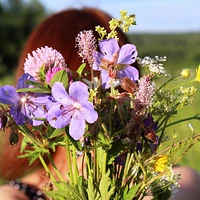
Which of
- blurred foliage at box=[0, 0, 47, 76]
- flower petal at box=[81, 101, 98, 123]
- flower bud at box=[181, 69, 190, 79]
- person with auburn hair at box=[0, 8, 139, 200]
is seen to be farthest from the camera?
blurred foliage at box=[0, 0, 47, 76]

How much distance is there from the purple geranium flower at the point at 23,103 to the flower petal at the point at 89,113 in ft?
0.23

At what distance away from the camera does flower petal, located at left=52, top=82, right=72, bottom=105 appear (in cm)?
65

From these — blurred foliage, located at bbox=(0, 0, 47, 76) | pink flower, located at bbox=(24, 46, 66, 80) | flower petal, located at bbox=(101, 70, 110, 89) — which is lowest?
flower petal, located at bbox=(101, 70, 110, 89)

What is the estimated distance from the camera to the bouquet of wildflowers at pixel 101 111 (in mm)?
672

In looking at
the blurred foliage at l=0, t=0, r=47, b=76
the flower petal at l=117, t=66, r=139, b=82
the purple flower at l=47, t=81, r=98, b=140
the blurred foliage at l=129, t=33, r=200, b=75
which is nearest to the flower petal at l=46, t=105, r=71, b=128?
Answer: the purple flower at l=47, t=81, r=98, b=140

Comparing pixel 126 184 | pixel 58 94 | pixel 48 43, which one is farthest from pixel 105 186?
pixel 48 43

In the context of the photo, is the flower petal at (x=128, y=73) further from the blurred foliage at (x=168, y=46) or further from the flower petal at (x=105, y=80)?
the blurred foliage at (x=168, y=46)

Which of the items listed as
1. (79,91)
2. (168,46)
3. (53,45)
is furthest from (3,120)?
(168,46)

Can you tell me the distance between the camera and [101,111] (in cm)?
70

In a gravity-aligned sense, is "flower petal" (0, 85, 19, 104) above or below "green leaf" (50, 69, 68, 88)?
below

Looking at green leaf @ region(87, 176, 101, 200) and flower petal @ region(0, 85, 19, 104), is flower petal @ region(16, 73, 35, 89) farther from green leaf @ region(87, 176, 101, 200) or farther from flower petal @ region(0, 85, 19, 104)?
green leaf @ region(87, 176, 101, 200)

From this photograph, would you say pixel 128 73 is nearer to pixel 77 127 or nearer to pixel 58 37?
pixel 77 127

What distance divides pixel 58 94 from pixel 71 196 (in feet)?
0.59

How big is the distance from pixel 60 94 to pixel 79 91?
0.03 meters
